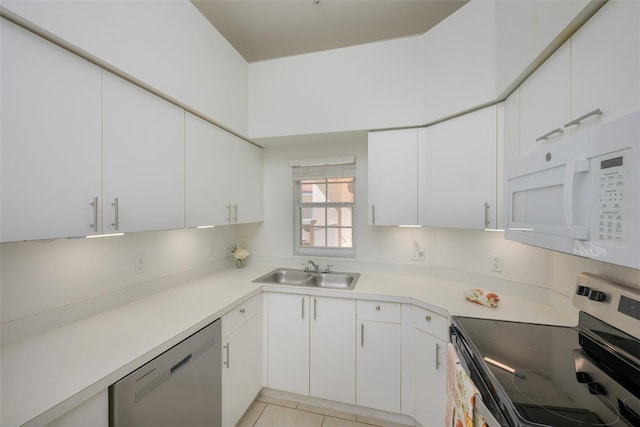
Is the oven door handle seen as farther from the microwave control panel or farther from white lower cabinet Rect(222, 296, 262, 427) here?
white lower cabinet Rect(222, 296, 262, 427)

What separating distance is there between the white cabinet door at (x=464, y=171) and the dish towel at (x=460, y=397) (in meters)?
0.84

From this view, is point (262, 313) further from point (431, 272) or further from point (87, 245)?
point (431, 272)

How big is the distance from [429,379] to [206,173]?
2.11 metres

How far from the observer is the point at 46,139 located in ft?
2.93

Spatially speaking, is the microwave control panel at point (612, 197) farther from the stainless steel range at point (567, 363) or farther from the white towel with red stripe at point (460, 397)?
the white towel with red stripe at point (460, 397)

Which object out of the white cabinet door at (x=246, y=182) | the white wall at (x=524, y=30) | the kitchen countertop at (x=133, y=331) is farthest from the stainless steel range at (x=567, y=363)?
the white cabinet door at (x=246, y=182)

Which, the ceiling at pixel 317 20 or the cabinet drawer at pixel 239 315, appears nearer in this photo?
the cabinet drawer at pixel 239 315

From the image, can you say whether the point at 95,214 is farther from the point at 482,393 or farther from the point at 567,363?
the point at 567,363

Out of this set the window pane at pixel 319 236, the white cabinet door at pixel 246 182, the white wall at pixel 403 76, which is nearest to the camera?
the white wall at pixel 403 76

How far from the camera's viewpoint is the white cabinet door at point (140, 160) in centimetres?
111

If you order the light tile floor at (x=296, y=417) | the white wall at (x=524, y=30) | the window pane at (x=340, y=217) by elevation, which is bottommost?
the light tile floor at (x=296, y=417)

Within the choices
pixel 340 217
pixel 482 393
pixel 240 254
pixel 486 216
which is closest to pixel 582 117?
pixel 486 216

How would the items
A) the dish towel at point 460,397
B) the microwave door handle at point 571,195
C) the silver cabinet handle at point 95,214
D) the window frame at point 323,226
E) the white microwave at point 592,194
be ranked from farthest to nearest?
1. the window frame at point 323,226
2. the silver cabinet handle at point 95,214
3. the dish towel at point 460,397
4. the microwave door handle at point 571,195
5. the white microwave at point 592,194

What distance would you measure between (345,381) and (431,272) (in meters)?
1.17
